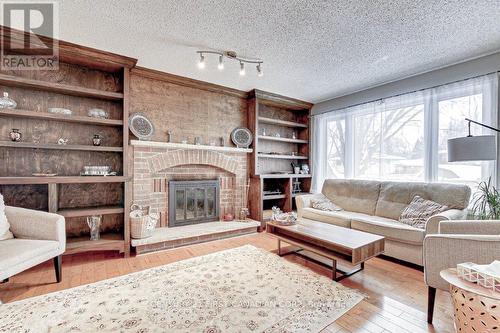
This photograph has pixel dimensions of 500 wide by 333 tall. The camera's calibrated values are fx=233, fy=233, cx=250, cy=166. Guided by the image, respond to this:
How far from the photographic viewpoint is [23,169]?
2.75 meters

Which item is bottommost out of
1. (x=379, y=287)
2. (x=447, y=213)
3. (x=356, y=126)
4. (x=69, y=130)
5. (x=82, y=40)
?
(x=379, y=287)

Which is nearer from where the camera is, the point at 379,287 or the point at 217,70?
the point at 379,287

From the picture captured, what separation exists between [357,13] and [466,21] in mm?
1083

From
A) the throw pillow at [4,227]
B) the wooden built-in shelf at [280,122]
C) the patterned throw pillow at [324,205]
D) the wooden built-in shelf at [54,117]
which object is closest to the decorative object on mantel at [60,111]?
the wooden built-in shelf at [54,117]

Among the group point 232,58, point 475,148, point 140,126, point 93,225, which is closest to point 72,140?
point 140,126

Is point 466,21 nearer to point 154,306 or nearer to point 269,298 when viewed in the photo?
point 269,298

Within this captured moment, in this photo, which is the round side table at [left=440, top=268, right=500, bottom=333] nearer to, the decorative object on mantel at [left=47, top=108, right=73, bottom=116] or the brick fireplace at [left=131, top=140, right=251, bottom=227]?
the brick fireplace at [left=131, top=140, right=251, bottom=227]

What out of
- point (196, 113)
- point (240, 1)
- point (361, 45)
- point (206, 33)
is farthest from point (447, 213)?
point (196, 113)

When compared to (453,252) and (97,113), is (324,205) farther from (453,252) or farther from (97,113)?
(97,113)

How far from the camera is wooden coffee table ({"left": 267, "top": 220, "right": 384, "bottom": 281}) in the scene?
2.21 meters

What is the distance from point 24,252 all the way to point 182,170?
6.94ft

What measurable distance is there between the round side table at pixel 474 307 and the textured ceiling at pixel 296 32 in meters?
2.13

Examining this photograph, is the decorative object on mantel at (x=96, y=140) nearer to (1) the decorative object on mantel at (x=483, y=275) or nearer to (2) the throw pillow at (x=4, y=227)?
(2) the throw pillow at (x=4, y=227)

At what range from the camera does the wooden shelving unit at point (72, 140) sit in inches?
104
